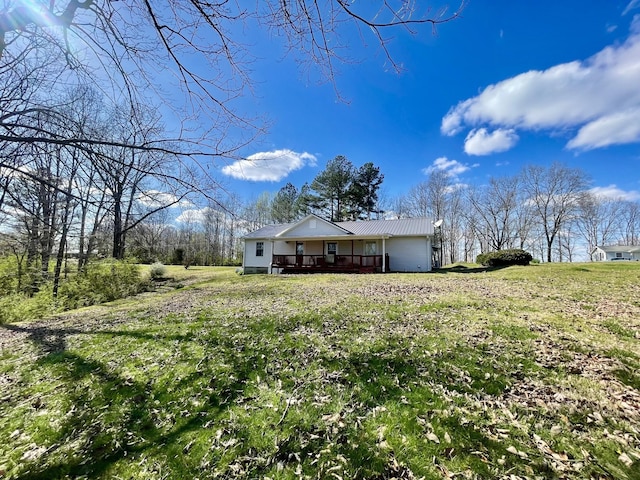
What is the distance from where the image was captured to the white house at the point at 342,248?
18.3 meters

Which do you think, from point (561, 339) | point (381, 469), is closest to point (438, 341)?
point (561, 339)

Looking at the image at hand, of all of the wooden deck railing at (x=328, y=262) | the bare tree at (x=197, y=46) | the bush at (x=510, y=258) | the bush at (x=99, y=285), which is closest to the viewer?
the bare tree at (x=197, y=46)

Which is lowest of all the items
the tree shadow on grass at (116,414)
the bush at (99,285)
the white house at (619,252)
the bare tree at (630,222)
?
the tree shadow on grass at (116,414)

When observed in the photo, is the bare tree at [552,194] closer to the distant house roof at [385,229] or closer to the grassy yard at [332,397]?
the distant house roof at [385,229]

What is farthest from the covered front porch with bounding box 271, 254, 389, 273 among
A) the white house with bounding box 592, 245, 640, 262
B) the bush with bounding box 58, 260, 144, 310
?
the white house with bounding box 592, 245, 640, 262

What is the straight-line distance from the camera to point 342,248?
66.2 ft

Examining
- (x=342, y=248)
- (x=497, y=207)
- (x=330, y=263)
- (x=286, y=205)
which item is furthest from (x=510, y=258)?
(x=286, y=205)

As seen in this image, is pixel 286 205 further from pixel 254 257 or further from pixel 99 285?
pixel 99 285

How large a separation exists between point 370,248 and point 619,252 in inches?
1733

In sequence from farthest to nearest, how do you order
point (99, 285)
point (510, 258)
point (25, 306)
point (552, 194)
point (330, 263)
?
point (552, 194) → point (330, 263) → point (510, 258) → point (99, 285) → point (25, 306)

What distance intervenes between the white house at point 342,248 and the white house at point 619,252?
38730mm

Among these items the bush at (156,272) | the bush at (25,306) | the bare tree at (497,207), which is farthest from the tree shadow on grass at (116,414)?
Answer: the bare tree at (497,207)

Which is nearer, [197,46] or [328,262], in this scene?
[197,46]

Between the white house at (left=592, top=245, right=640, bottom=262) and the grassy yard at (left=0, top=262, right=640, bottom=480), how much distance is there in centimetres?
4782
